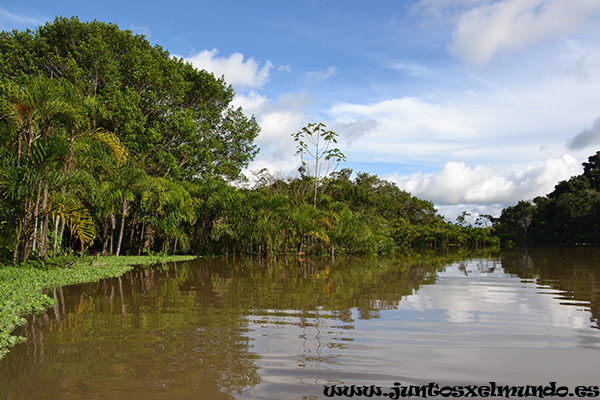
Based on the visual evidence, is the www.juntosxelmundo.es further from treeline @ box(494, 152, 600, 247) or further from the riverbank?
treeline @ box(494, 152, 600, 247)

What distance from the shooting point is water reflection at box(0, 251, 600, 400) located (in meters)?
3.09

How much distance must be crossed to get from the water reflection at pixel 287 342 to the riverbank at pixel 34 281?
0.76 ft

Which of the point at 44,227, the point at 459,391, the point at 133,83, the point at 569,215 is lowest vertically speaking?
the point at 459,391

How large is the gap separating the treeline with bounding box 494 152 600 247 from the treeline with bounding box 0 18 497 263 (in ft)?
68.3

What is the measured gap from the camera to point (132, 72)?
18.2 metres

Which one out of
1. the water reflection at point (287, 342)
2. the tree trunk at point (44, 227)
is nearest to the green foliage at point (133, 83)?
the tree trunk at point (44, 227)

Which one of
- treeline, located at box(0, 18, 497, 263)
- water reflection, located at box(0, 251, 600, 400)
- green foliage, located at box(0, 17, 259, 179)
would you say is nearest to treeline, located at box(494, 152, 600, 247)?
treeline, located at box(0, 18, 497, 263)

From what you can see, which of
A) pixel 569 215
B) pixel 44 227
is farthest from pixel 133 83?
pixel 569 215

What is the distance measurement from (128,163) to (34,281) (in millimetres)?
8061

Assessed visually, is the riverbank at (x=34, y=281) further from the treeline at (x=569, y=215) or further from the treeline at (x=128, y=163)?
the treeline at (x=569, y=215)

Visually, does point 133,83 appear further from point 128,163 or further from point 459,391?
point 459,391

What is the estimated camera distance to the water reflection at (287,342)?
3.09 m

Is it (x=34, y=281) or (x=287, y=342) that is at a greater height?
(x=34, y=281)

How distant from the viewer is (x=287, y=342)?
4.09 meters
